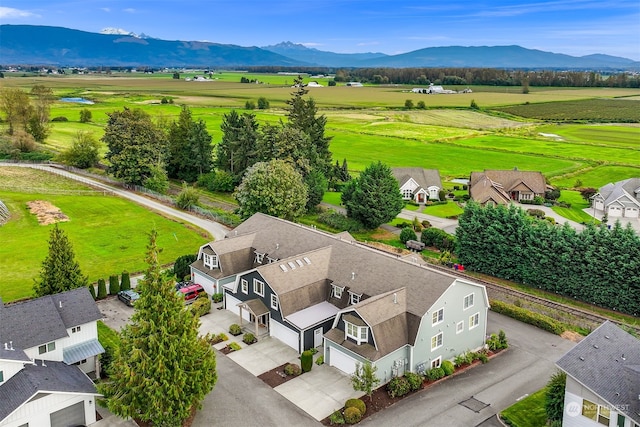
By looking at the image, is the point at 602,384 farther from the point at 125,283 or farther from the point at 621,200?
the point at 621,200

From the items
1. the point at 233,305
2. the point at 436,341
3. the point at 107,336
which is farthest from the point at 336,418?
the point at 107,336

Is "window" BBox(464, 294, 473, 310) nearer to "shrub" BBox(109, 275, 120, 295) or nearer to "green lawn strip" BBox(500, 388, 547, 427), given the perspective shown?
"green lawn strip" BBox(500, 388, 547, 427)

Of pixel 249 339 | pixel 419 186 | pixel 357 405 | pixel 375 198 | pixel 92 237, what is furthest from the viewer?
pixel 419 186

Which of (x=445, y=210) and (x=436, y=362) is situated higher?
(x=445, y=210)

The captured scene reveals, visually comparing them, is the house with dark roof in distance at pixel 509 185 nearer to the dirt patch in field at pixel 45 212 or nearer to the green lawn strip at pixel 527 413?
the green lawn strip at pixel 527 413

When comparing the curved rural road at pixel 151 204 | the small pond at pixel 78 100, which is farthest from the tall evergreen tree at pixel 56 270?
the small pond at pixel 78 100

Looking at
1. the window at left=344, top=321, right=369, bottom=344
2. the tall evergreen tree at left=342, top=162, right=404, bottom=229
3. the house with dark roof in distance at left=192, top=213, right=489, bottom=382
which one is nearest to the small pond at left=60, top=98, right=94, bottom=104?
the tall evergreen tree at left=342, top=162, right=404, bottom=229
